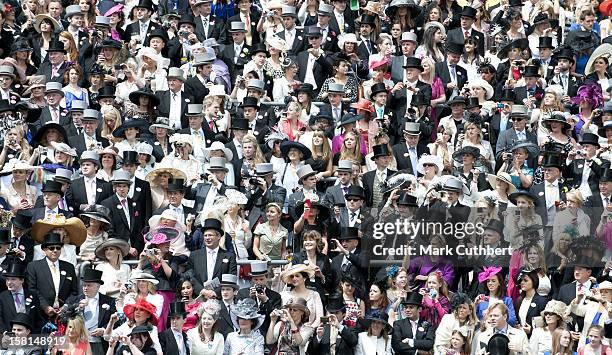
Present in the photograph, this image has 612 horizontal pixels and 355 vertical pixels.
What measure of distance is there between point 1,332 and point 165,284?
1.90 m

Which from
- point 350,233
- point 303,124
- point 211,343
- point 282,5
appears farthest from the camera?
point 282,5

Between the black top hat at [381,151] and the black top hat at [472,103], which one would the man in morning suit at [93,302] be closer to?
the black top hat at [381,151]

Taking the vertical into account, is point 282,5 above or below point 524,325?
above

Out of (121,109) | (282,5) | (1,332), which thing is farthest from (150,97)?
(1,332)

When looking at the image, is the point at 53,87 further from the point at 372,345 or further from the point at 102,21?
the point at 372,345

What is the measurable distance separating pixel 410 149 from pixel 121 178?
3.91 m

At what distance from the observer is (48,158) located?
97.3 ft

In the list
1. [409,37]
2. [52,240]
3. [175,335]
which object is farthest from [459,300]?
[409,37]

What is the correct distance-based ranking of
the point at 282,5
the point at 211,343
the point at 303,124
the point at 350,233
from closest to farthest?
the point at 211,343, the point at 350,233, the point at 303,124, the point at 282,5

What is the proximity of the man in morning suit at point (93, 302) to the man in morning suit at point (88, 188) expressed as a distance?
1986 mm

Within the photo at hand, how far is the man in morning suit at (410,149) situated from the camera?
30453 mm

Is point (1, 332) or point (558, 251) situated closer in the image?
point (1, 332)

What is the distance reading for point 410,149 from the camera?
3066 cm

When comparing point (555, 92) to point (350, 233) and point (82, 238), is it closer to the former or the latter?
point (350, 233)
